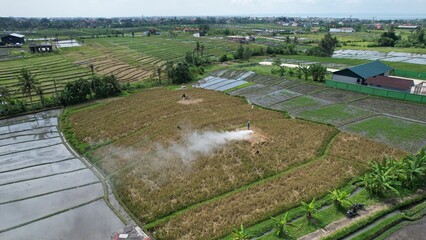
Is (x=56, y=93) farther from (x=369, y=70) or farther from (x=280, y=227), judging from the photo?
(x=369, y=70)

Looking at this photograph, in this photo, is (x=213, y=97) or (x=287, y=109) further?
(x=213, y=97)

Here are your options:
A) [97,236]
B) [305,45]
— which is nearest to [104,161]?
[97,236]

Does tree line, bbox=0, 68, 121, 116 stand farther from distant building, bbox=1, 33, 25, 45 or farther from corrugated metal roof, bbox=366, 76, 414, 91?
distant building, bbox=1, 33, 25, 45

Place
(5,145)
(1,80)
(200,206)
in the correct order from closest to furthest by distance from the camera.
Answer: (200,206)
(5,145)
(1,80)

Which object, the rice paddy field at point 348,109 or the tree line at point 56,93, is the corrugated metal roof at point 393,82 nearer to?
the rice paddy field at point 348,109

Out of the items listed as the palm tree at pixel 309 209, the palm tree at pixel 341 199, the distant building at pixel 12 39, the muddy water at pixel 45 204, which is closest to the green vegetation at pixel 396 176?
the palm tree at pixel 341 199

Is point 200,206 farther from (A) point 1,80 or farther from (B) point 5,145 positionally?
(A) point 1,80

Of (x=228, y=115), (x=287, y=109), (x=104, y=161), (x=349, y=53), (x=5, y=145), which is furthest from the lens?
(x=349, y=53)
